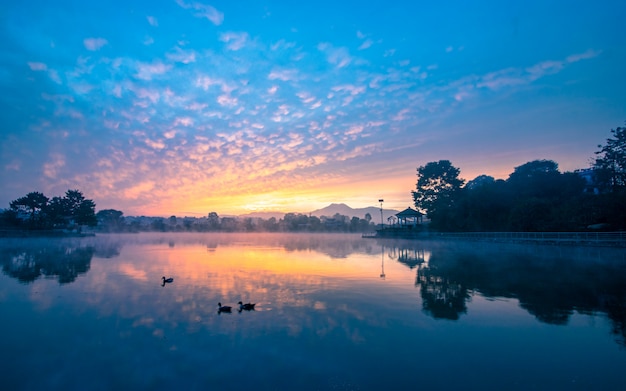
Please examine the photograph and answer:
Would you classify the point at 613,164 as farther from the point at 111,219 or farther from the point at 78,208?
the point at 111,219

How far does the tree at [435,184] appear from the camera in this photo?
2532 inches

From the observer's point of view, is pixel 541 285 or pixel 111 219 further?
pixel 111 219

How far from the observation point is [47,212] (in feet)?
247

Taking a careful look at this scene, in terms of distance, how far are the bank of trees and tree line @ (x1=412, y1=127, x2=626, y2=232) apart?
80494mm

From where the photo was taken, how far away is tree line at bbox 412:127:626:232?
107 feet

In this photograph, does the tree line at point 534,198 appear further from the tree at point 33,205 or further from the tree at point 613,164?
the tree at point 33,205

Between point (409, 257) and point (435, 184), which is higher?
point (435, 184)

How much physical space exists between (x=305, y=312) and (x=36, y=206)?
87.5 metres

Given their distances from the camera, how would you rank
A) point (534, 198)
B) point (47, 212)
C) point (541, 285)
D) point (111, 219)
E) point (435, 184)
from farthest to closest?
point (111, 219) < point (47, 212) < point (435, 184) < point (534, 198) < point (541, 285)

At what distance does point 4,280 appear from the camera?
17.4 metres

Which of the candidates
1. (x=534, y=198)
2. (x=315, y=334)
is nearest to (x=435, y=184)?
(x=534, y=198)

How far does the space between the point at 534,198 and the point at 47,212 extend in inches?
3723

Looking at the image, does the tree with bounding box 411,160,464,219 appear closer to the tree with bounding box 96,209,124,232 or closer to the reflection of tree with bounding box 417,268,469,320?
the reflection of tree with bounding box 417,268,469,320

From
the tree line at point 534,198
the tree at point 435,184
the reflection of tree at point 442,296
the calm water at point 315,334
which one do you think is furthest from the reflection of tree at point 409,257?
the tree at point 435,184
